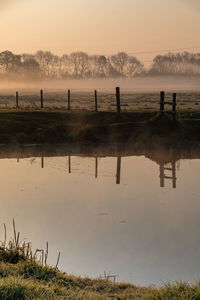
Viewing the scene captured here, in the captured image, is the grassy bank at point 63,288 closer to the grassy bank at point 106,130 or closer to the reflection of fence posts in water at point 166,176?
the reflection of fence posts in water at point 166,176

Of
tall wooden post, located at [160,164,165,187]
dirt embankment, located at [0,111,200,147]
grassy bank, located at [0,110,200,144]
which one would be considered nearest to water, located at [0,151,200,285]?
tall wooden post, located at [160,164,165,187]

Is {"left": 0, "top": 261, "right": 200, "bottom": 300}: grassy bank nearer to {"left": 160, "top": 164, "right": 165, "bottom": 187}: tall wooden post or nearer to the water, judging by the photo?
the water

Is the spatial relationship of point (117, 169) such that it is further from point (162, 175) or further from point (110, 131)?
point (110, 131)

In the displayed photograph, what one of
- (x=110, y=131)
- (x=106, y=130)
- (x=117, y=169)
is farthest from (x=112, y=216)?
(x=106, y=130)

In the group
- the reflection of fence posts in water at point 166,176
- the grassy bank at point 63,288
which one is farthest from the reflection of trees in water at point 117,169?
the grassy bank at point 63,288

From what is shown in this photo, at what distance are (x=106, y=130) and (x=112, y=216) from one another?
20.6 m

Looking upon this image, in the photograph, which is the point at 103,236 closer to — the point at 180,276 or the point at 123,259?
the point at 123,259

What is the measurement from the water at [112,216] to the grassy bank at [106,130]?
9.53m

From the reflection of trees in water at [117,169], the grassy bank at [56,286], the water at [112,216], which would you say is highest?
the grassy bank at [56,286]

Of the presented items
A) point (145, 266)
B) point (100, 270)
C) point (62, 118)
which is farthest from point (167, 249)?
point (62, 118)

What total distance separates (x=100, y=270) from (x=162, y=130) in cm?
2453

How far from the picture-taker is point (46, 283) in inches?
319

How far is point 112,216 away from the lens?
13477 millimetres

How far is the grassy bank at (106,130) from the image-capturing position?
3294 centimetres
